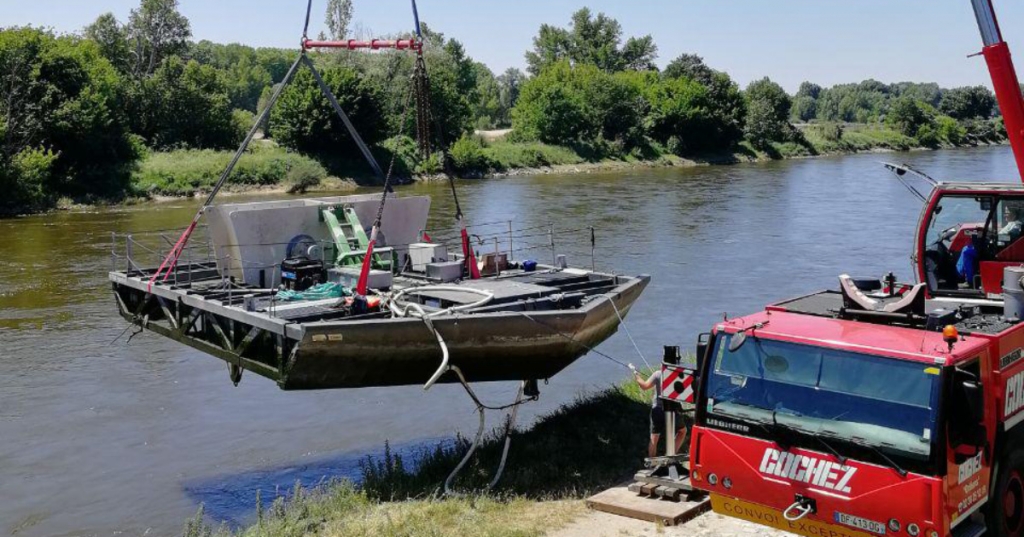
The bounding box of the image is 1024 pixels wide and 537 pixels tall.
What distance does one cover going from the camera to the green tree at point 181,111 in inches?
2525

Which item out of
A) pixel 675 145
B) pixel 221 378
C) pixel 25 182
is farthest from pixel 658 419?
pixel 675 145

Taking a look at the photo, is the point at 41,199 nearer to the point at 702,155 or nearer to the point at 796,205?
the point at 796,205

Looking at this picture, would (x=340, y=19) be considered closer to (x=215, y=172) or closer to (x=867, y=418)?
(x=215, y=172)

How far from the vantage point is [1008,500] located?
8547 millimetres

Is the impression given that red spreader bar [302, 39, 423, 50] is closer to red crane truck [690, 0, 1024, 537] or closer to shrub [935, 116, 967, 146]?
red crane truck [690, 0, 1024, 537]

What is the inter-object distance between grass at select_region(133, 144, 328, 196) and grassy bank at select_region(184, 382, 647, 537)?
1729 inches

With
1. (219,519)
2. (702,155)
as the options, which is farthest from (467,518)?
(702,155)

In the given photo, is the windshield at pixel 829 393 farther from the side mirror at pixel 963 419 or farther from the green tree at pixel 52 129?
the green tree at pixel 52 129

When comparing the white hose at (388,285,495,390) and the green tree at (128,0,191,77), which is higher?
the green tree at (128,0,191,77)

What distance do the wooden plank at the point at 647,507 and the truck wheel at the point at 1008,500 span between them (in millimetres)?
2828

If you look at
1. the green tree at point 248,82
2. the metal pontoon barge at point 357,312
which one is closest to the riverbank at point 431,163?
the metal pontoon barge at point 357,312

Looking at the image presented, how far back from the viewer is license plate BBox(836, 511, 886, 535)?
7.41m

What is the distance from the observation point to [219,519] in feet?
41.2

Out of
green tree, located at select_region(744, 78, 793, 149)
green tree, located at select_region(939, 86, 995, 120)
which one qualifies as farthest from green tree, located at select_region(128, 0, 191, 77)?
green tree, located at select_region(939, 86, 995, 120)
